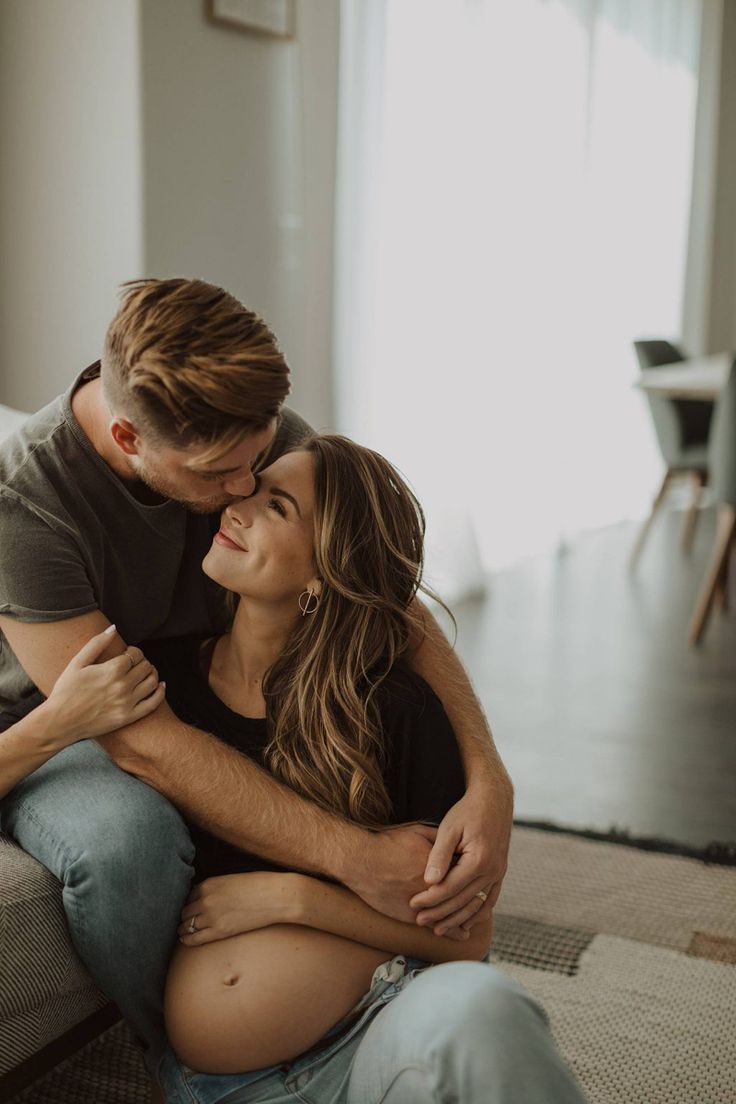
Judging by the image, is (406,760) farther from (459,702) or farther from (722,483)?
(722,483)

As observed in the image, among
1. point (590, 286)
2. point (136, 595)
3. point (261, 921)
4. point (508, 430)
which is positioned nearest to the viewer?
point (261, 921)

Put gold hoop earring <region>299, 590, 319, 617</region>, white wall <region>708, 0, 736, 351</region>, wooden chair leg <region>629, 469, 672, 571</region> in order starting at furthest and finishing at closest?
white wall <region>708, 0, 736, 351</region> < wooden chair leg <region>629, 469, 672, 571</region> < gold hoop earring <region>299, 590, 319, 617</region>

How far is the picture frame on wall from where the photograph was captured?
3322mm

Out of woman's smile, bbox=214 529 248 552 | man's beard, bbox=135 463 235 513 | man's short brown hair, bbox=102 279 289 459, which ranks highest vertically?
man's short brown hair, bbox=102 279 289 459

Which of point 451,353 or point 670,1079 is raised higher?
point 451,353

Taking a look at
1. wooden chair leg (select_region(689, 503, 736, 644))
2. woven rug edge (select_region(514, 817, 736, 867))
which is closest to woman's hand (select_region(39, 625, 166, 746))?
woven rug edge (select_region(514, 817, 736, 867))

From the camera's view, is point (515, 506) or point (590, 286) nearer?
point (515, 506)

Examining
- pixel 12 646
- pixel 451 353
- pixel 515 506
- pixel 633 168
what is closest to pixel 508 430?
pixel 515 506

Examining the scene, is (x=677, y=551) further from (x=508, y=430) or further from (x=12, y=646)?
(x=12, y=646)

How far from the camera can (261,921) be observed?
1.46 metres

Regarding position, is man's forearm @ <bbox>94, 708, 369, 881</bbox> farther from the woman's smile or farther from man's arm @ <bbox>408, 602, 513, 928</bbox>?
the woman's smile

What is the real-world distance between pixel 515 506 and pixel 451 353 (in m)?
0.96

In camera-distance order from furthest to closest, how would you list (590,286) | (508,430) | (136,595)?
(590,286), (508,430), (136,595)

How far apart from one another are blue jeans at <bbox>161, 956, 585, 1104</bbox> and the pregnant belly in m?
0.02
